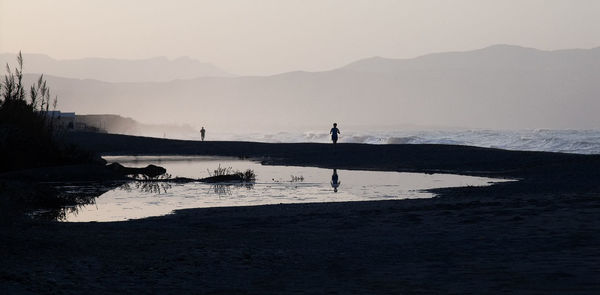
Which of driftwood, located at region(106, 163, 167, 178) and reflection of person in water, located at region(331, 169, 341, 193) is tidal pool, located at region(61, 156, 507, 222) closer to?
reflection of person in water, located at region(331, 169, 341, 193)

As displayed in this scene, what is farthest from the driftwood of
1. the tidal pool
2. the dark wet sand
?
the dark wet sand

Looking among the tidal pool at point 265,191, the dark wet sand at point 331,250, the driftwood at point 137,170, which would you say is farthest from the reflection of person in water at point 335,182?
the driftwood at point 137,170

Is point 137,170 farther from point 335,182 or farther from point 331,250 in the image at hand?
point 331,250

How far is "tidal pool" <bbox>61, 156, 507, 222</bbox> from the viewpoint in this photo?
18906 mm

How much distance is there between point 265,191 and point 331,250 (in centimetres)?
1176

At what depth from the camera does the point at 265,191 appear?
942 inches

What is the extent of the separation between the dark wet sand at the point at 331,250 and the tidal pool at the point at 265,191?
1789mm

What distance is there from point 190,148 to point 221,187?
29205 mm

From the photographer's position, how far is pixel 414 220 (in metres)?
15.7

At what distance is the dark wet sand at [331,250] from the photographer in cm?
962

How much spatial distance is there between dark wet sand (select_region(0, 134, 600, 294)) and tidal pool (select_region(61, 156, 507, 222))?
5.87 feet

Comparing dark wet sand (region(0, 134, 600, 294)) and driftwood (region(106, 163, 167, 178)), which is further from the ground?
driftwood (region(106, 163, 167, 178))

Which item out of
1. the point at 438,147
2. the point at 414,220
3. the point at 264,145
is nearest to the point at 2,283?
the point at 414,220

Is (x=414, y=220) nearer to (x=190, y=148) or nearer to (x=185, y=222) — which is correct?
(x=185, y=222)
